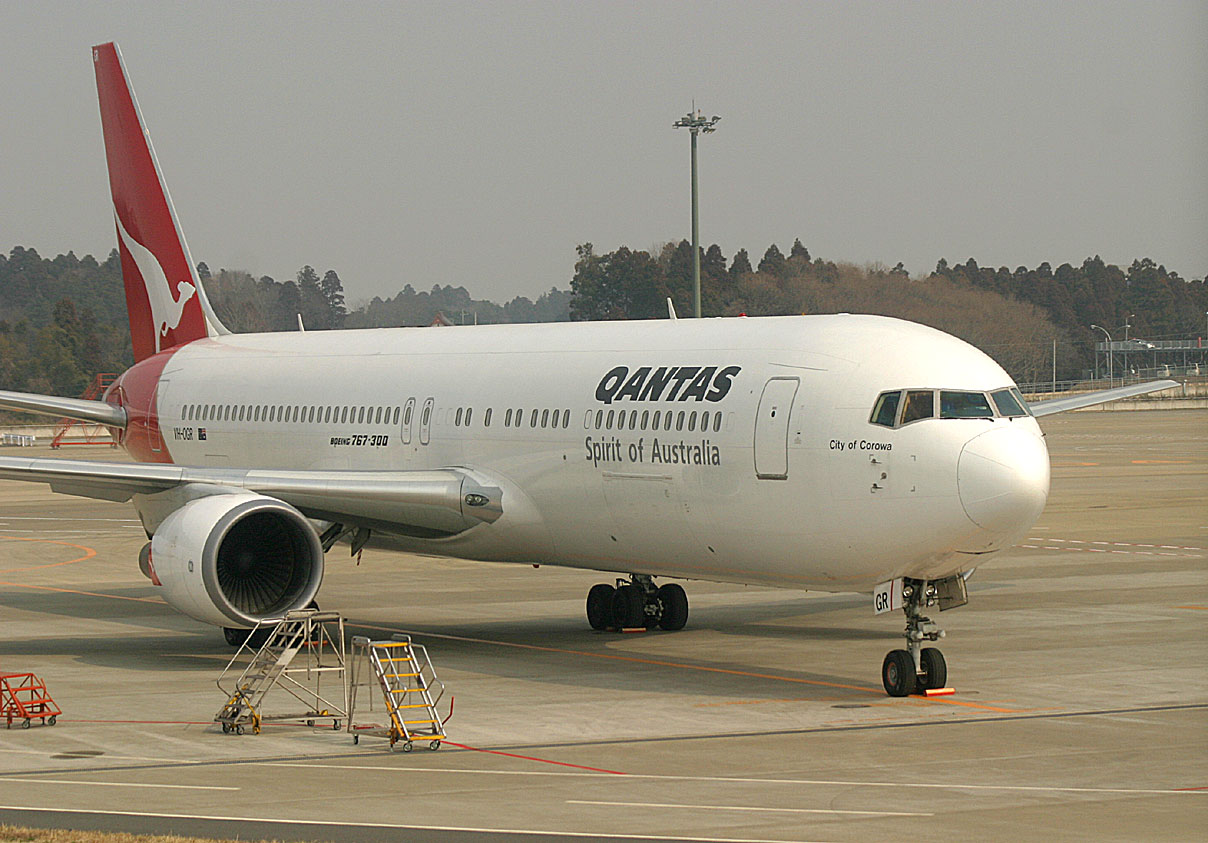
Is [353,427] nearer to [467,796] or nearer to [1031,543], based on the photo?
[467,796]

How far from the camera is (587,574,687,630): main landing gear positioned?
25.2 m

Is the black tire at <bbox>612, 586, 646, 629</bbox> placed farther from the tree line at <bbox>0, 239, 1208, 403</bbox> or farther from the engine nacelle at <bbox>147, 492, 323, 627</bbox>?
the tree line at <bbox>0, 239, 1208, 403</bbox>

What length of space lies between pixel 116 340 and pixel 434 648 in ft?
425

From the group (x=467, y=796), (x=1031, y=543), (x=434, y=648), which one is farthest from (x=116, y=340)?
(x=467, y=796)

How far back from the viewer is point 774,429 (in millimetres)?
19219

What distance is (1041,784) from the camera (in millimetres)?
14195

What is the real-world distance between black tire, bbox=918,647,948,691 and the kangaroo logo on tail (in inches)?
706

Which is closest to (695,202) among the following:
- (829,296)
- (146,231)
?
(146,231)

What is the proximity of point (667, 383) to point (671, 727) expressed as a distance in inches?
205

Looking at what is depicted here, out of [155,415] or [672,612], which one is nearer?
[672,612]

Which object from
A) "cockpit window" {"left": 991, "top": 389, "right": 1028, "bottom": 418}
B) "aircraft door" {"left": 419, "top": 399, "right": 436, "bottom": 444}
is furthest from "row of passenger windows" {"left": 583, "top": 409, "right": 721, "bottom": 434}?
"aircraft door" {"left": 419, "top": 399, "right": 436, "bottom": 444}

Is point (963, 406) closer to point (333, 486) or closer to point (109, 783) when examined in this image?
point (333, 486)

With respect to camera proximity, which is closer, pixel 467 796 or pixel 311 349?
pixel 467 796

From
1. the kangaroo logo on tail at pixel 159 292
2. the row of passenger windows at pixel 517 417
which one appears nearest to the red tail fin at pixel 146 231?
the kangaroo logo on tail at pixel 159 292
